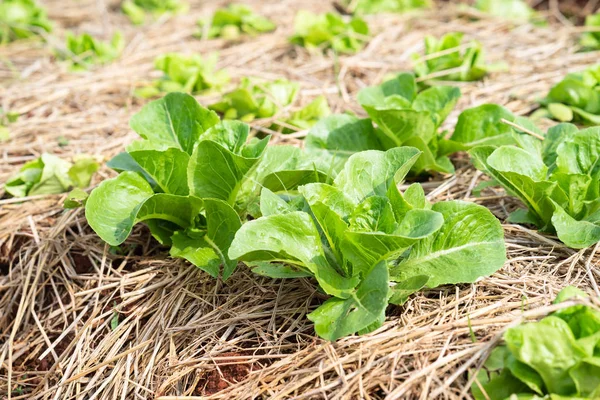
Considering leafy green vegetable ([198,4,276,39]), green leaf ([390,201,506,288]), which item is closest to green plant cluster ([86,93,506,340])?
green leaf ([390,201,506,288])

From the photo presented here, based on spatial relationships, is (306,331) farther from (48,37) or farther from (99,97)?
(48,37)

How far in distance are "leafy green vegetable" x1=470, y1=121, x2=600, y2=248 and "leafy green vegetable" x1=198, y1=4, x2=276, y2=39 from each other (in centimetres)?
260

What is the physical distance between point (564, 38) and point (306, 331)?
3.07m

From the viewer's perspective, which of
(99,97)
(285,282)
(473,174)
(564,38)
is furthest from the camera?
(564,38)

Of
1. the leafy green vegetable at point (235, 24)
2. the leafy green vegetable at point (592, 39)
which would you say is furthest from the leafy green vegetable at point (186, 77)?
the leafy green vegetable at point (592, 39)

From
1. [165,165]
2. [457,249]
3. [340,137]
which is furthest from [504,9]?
[165,165]

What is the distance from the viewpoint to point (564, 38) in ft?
12.6

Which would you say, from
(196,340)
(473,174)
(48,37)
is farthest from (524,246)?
(48,37)

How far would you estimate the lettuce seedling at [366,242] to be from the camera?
1.65 meters

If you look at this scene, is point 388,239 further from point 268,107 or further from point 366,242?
point 268,107

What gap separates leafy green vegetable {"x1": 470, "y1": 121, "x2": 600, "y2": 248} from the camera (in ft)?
6.30

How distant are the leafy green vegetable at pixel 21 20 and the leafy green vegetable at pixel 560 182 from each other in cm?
369

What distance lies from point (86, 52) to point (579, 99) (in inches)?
123

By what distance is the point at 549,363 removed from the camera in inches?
56.0
